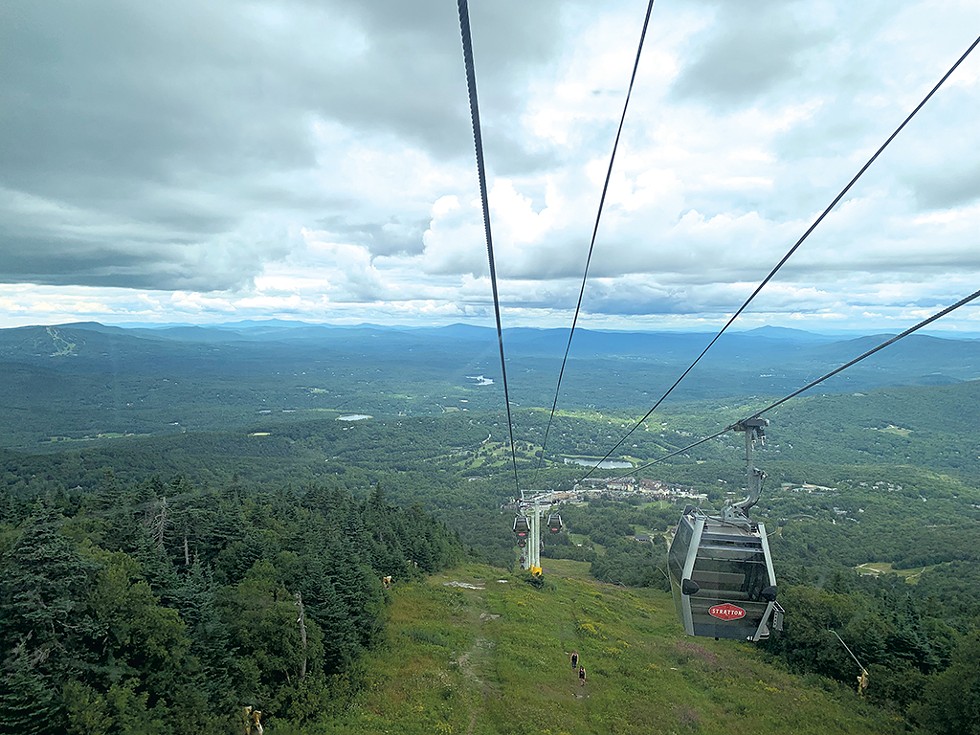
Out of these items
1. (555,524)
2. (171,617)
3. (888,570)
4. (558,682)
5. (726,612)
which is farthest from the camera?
(888,570)

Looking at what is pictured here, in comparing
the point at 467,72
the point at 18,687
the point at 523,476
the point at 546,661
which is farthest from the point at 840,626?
the point at 523,476

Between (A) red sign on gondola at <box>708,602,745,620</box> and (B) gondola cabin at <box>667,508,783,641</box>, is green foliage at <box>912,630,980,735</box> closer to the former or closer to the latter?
(B) gondola cabin at <box>667,508,783,641</box>

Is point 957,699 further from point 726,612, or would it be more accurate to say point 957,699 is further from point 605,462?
point 605,462

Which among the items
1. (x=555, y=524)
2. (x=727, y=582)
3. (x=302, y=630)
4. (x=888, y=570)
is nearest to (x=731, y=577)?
(x=727, y=582)

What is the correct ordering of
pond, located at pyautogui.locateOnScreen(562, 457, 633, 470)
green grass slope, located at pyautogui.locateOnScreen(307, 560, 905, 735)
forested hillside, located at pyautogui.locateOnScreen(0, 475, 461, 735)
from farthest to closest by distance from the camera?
pond, located at pyautogui.locateOnScreen(562, 457, 633, 470)
green grass slope, located at pyautogui.locateOnScreen(307, 560, 905, 735)
forested hillside, located at pyautogui.locateOnScreen(0, 475, 461, 735)

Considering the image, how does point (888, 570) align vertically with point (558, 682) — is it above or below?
below

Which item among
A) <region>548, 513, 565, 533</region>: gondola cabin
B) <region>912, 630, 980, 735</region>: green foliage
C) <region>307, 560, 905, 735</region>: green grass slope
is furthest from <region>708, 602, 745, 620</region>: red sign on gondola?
<region>548, 513, 565, 533</region>: gondola cabin

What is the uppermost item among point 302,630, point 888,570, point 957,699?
point 302,630
